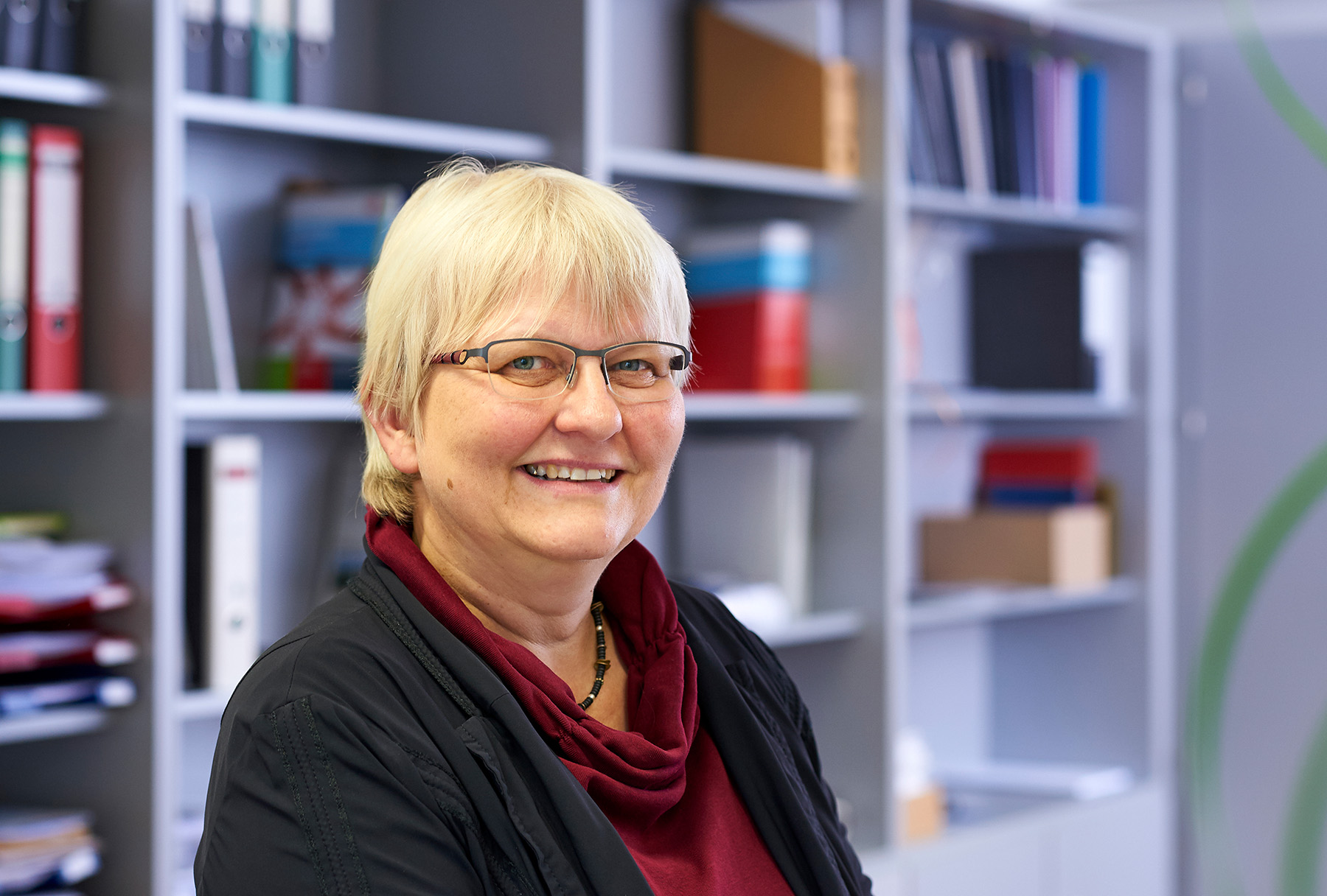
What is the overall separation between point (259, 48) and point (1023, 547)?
2043 mm

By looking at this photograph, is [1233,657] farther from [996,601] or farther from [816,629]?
[816,629]

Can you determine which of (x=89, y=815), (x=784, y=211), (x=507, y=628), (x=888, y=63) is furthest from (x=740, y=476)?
(x=507, y=628)

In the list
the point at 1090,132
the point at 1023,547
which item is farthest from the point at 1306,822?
the point at 1090,132

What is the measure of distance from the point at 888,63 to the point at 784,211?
370 mm

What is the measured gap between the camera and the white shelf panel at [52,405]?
1914mm

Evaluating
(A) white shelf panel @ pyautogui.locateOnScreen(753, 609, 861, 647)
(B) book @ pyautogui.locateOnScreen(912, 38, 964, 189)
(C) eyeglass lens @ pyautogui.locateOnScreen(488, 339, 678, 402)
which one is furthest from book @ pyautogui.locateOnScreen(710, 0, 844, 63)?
(C) eyeglass lens @ pyautogui.locateOnScreen(488, 339, 678, 402)

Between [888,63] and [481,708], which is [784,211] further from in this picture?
[481,708]

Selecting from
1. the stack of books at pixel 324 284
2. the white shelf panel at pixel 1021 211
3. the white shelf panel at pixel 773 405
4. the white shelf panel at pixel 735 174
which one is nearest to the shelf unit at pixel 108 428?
the stack of books at pixel 324 284

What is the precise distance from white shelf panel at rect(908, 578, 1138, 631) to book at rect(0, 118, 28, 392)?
182 centimetres

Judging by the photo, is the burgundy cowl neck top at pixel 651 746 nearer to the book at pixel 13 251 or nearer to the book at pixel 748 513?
the book at pixel 13 251

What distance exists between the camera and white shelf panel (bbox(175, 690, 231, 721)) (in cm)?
202

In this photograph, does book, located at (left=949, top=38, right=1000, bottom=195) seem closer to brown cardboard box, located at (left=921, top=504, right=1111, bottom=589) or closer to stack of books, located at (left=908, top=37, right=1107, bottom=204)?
stack of books, located at (left=908, top=37, right=1107, bottom=204)

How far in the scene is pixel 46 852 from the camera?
1.95 meters

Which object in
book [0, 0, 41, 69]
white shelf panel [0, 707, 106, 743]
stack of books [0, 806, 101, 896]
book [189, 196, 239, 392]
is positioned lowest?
stack of books [0, 806, 101, 896]
